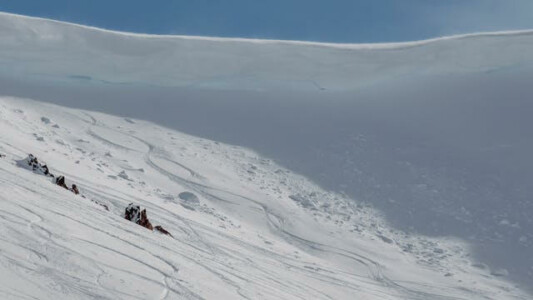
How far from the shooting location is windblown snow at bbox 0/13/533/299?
23.5ft

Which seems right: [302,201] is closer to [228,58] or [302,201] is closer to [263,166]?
[263,166]

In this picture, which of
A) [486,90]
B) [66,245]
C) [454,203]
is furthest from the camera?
[486,90]

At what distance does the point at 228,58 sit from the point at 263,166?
8326 mm

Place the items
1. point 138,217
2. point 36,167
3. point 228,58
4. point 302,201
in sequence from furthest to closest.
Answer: point 228,58 < point 302,201 < point 36,167 < point 138,217

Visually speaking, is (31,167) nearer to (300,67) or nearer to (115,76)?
(115,76)

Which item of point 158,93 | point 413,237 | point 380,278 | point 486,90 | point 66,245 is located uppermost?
point 486,90

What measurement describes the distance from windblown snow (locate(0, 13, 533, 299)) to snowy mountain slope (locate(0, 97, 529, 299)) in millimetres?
37

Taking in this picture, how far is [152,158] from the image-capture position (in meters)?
13.7

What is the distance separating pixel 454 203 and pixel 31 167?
22.5ft

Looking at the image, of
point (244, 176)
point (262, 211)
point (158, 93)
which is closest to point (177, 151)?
point (244, 176)

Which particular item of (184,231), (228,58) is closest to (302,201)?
(184,231)

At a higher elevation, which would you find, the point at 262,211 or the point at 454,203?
Answer: the point at 454,203

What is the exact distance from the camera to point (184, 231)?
30.8ft

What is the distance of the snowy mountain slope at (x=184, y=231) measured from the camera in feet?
20.0
